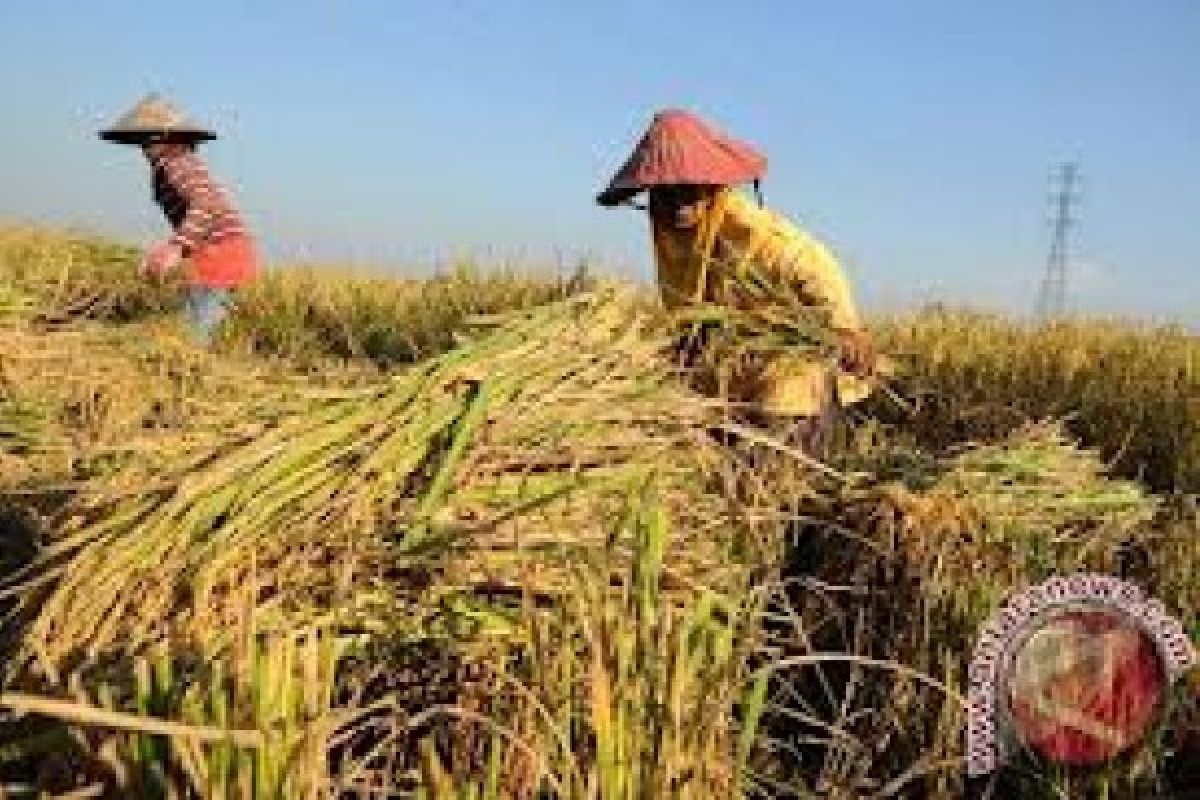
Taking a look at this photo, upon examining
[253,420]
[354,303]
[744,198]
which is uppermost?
[744,198]

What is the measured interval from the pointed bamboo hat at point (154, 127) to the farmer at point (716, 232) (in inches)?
155

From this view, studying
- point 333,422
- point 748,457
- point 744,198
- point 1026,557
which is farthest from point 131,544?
point 744,198

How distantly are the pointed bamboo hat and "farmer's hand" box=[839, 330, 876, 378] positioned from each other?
4626mm

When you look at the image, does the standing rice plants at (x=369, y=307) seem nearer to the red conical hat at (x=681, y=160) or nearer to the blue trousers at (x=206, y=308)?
the blue trousers at (x=206, y=308)

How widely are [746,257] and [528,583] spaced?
1.75 meters

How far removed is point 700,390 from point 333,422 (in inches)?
38.5

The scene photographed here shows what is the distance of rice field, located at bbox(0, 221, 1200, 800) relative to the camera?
2.35 metres

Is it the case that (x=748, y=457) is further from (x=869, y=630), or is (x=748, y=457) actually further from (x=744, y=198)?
(x=744, y=198)

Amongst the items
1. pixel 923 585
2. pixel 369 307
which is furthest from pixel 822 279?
pixel 369 307

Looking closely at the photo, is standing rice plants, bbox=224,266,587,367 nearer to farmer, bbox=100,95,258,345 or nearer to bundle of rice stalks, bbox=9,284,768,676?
farmer, bbox=100,95,258,345

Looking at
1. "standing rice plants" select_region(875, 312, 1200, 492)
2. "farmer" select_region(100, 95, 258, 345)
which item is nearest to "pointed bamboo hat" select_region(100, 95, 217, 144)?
"farmer" select_region(100, 95, 258, 345)

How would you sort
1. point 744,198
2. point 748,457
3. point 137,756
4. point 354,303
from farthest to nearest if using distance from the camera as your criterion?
point 354,303 → point 744,198 → point 748,457 → point 137,756

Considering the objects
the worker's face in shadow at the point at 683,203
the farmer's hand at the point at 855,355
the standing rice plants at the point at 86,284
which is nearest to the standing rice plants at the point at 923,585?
the farmer's hand at the point at 855,355

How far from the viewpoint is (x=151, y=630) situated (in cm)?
248
